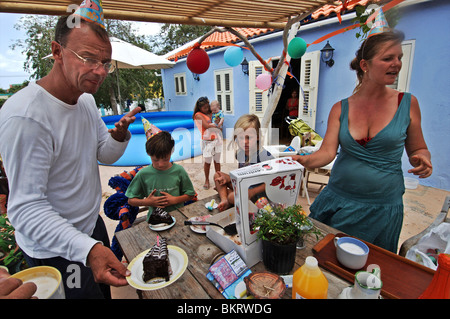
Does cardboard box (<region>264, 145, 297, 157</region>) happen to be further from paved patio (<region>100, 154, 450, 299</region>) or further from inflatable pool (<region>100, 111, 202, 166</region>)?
inflatable pool (<region>100, 111, 202, 166</region>)

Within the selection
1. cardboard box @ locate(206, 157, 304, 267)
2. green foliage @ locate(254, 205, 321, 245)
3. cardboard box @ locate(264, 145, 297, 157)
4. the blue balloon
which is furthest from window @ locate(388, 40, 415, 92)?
green foliage @ locate(254, 205, 321, 245)

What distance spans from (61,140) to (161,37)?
771 inches

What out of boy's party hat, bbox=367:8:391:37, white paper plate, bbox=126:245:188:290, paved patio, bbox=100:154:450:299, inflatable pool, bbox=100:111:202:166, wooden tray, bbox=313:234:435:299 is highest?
boy's party hat, bbox=367:8:391:37

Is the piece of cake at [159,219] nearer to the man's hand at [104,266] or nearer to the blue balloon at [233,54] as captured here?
the man's hand at [104,266]

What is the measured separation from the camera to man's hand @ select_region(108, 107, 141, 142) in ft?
4.76

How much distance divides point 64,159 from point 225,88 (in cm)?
782

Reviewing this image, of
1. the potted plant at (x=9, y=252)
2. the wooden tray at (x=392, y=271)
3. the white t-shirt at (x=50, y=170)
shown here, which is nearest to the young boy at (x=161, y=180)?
the white t-shirt at (x=50, y=170)

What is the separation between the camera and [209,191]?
4.60 metres

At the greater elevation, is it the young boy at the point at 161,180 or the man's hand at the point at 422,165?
the man's hand at the point at 422,165

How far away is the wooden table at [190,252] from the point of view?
1.01m

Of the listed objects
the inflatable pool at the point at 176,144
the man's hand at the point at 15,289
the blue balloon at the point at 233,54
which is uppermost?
the blue balloon at the point at 233,54

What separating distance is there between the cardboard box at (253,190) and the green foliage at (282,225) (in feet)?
0.28

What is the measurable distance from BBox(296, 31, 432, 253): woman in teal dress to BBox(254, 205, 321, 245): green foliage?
59cm

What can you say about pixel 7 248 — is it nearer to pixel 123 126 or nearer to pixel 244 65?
pixel 123 126
